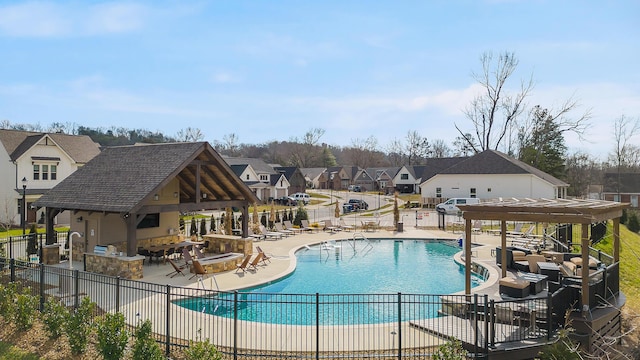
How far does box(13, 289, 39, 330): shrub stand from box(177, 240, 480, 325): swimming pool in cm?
381

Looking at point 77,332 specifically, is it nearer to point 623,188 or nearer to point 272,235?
point 272,235

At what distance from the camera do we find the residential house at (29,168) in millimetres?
32750

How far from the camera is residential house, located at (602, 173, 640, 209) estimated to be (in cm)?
5738

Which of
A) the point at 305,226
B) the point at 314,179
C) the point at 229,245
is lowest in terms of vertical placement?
the point at 305,226

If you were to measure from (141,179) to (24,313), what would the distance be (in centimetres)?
680

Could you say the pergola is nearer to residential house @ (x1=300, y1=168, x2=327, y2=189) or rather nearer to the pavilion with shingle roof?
the pavilion with shingle roof

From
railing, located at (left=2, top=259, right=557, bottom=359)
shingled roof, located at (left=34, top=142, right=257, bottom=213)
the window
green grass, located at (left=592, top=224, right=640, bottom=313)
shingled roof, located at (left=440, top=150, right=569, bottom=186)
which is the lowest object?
green grass, located at (left=592, top=224, right=640, bottom=313)

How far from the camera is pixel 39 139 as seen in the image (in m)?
34.3

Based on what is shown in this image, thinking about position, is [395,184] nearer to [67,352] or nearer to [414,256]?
[414,256]

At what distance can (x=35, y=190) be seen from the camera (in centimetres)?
3381

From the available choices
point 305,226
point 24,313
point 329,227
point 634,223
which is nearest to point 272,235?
point 305,226

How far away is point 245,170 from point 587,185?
188ft

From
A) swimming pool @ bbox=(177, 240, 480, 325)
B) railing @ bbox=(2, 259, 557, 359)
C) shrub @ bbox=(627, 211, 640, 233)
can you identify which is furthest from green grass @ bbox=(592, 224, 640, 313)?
shrub @ bbox=(627, 211, 640, 233)

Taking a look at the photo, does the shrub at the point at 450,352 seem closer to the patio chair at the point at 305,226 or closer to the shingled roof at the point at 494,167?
the patio chair at the point at 305,226
